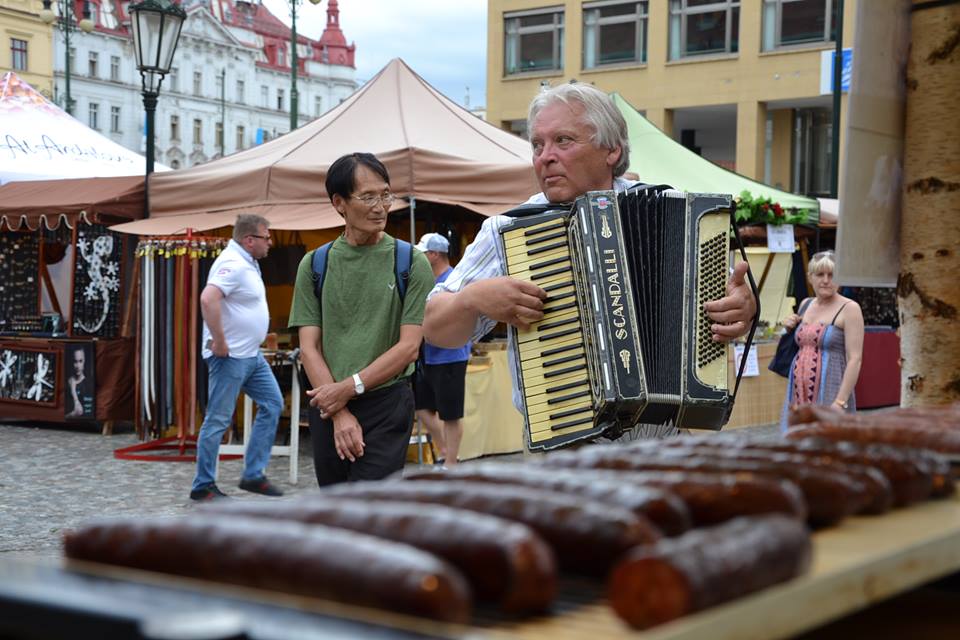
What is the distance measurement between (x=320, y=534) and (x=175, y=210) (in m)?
11.4

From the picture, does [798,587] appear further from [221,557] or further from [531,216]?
[531,216]

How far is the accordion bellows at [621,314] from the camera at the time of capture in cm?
366

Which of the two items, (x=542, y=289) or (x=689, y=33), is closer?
(x=542, y=289)

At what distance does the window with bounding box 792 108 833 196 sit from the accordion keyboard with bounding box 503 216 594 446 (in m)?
35.7

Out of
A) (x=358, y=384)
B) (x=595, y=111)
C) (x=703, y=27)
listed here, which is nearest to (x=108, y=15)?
(x=703, y=27)

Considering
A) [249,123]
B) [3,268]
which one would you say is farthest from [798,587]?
[249,123]

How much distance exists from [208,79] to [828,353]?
3123 inches

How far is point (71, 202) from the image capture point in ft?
40.5

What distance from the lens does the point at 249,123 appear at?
286 ft

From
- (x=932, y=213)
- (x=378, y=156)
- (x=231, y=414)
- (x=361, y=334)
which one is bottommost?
(x=231, y=414)

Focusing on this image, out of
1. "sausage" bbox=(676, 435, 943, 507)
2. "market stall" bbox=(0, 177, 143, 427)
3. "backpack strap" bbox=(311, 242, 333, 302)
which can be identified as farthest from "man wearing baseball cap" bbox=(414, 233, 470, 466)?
"sausage" bbox=(676, 435, 943, 507)

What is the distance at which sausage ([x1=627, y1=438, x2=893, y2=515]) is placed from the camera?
5.08ft

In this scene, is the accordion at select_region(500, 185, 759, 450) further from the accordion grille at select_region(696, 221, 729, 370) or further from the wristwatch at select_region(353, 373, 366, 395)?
the wristwatch at select_region(353, 373, 366, 395)

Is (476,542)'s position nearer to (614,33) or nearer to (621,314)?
(621,314)
